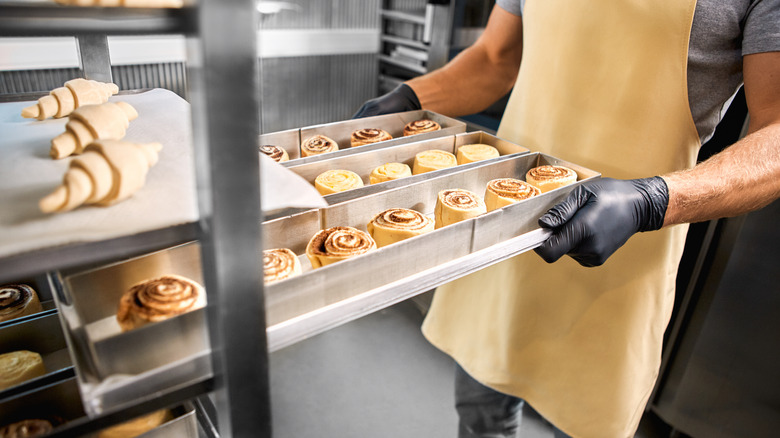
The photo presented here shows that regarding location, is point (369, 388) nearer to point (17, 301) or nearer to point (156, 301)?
point (17, 301)

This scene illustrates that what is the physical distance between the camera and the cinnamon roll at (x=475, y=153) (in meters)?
1.47

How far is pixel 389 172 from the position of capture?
1349 millimetres

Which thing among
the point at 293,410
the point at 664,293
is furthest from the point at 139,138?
the point at 293,410

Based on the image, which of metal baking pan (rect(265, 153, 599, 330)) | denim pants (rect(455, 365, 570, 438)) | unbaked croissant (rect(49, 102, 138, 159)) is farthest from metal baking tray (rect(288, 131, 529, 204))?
denim pants (rect(455, 365, 570, 438))

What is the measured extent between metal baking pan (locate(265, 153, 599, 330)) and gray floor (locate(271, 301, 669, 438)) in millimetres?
1356

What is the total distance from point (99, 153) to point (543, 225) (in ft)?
2.89

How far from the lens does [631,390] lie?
1521 millimetres

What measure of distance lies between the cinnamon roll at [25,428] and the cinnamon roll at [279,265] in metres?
0.43

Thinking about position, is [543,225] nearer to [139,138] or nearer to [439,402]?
[139,138]

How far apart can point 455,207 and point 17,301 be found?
1.00 meters

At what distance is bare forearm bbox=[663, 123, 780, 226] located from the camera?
1182mm

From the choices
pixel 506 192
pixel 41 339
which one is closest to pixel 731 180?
pixel 506 192

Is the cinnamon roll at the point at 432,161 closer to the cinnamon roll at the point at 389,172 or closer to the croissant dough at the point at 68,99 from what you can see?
the cinnamon roll at the point at 389,172

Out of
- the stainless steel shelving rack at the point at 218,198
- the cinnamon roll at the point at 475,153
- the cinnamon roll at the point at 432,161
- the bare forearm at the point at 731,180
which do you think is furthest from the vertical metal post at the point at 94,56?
the bare forearm at the point at 731,180
